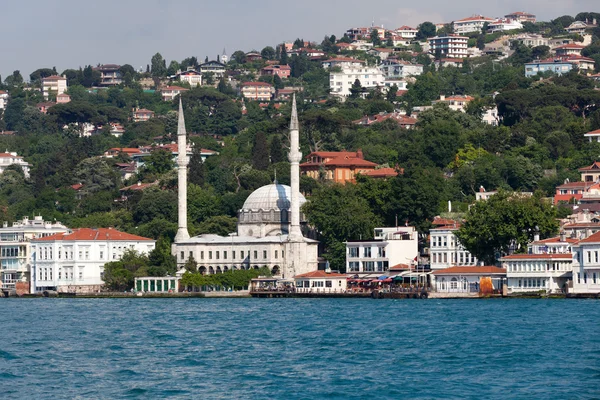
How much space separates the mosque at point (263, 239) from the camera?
3036 inches

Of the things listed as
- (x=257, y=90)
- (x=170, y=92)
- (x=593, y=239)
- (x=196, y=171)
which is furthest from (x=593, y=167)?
(x=170, y=92)

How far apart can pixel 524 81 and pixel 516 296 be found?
184 ft

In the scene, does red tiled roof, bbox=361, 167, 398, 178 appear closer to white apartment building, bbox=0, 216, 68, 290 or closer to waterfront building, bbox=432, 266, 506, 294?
white apartment building, bbox=0, 216, 68, 290

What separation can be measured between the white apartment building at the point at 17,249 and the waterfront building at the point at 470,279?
27521 millimetres

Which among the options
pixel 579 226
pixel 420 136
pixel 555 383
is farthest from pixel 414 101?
pixel 555 383

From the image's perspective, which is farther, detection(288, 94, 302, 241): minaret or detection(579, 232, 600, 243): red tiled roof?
detection(288, 94, 302, 241): minaret

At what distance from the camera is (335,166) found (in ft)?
314

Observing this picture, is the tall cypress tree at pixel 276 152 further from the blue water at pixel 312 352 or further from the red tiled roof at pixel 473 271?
the blue water at pixel 312 352

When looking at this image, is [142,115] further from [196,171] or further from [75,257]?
[75,257]

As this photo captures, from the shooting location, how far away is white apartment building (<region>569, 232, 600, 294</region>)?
61531 millimetres

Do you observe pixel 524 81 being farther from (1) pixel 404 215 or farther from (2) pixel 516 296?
(2) pixel 516 296

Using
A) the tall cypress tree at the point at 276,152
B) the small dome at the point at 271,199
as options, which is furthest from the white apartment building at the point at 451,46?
the small dome at the point at 271,199

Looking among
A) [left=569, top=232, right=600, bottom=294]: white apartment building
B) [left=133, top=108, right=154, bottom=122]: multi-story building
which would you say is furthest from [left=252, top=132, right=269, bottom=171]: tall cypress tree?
[left=133, top=108, right=154, bottom=122]: multi-story building

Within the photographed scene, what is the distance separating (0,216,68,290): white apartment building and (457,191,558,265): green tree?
27968 millimetres
